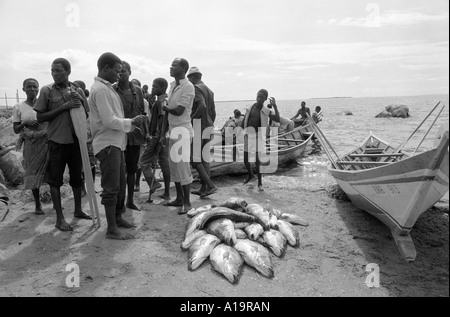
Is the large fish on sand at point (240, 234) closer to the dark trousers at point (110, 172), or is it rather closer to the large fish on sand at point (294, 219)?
the large fish on sand at point (294, 219)

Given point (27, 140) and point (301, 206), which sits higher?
point (27, 140)

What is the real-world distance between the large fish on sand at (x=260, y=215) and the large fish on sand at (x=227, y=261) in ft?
2.58

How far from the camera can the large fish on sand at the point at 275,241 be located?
4.51 meters

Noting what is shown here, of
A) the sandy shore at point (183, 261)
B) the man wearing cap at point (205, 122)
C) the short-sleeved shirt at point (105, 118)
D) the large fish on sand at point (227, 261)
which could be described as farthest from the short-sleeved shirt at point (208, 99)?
the large fish on sand at point (227, 261)

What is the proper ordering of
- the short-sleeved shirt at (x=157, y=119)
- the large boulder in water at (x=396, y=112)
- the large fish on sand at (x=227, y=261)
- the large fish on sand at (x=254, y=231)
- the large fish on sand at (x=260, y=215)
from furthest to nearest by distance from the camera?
1. the large boulder in water at (x=396, y=112)
2. the short-sleeved shirt at (x=157, y=119)
3. the large fish on sand at (x=260, y=215)
4. the large fish on sand at (x=254, y=231)
5. the large fish on sand at (x=227, y=261)

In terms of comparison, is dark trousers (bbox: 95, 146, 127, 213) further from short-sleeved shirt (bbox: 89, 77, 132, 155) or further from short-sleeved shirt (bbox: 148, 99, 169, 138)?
short-sleeved shirt (bbox: 148, 99, 169, 138)

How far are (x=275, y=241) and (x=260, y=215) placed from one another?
593 mm

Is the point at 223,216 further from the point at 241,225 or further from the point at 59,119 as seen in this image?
the point at 59,119

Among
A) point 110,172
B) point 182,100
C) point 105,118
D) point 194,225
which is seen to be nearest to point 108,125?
point 105,118

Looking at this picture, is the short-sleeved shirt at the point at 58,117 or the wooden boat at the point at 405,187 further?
the short-sleeved shirt at the point at 58,117
